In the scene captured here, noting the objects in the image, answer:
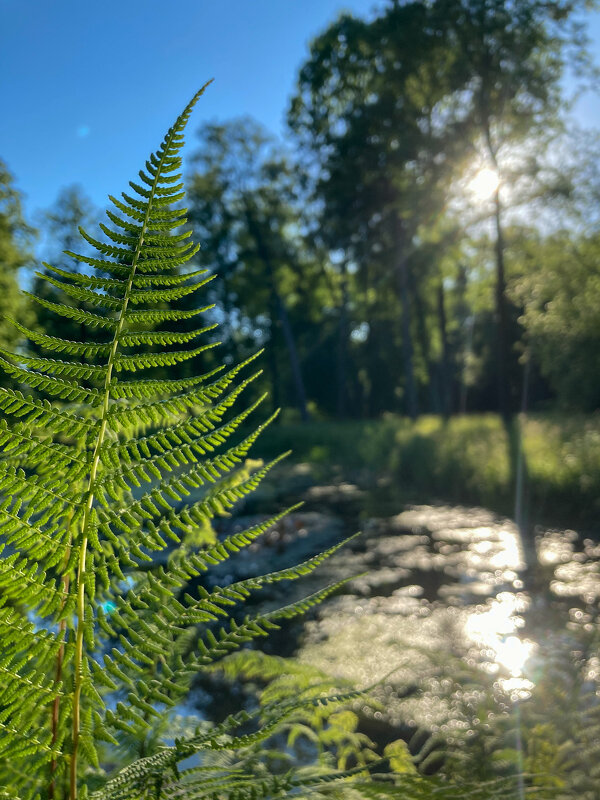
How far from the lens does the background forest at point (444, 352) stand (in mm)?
3619

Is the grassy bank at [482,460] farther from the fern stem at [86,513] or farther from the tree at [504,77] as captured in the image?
the fern stem at [86,513]

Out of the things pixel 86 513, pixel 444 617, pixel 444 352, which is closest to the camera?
pixel 86 513

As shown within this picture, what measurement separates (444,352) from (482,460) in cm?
1282

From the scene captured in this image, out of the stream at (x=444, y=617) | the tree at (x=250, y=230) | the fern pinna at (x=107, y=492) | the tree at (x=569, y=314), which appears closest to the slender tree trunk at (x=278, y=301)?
the tree at (x=250, y=230)

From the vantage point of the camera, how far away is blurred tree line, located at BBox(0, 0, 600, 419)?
12.5 m

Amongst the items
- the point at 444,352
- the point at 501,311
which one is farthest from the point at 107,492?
the point at 444,352

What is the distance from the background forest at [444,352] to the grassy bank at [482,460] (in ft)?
0.16

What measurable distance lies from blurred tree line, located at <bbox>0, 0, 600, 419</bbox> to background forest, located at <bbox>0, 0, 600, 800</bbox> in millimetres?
70

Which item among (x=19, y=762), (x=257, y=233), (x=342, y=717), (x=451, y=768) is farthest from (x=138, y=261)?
(x=257, y=233)

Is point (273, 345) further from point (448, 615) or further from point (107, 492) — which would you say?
point (107, 492)

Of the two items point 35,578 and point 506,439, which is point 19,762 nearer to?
point 35,578

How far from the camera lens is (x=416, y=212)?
16125mm

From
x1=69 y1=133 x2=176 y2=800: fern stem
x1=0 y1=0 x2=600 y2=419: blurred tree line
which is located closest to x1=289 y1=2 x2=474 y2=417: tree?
x1=0 y1=0 x2=600 y2=419: blurred tree line

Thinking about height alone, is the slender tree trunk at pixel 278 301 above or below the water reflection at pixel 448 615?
above
